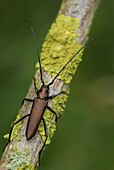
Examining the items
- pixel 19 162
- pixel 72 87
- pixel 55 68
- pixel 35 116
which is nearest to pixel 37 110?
pixel 35 116

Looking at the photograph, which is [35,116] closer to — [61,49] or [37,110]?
[37,110]

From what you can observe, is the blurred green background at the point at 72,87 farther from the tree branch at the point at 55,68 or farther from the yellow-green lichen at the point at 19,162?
the yellow-green lichen at the point at 19,162

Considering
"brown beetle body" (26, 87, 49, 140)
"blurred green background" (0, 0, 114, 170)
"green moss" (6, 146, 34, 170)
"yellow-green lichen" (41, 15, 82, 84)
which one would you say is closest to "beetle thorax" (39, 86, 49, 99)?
"brown beetle body" (26, 87, 49, 140)

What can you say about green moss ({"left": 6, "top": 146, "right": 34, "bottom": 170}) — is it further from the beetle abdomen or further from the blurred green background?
the blurred green background

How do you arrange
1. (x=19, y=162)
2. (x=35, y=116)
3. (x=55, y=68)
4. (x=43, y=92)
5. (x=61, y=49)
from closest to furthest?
(x=19, y=162)
(x=35, y=116)
(x=43, y=92)
(x=55, y=68)
(x=61, y=49)

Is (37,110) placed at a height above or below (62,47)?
below

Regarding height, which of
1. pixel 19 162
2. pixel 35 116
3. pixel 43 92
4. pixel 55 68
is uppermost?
pixel 55 68

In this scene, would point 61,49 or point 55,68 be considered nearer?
point 55,68
